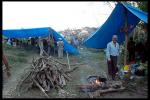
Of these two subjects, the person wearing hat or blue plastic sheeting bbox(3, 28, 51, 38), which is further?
blue plastic sheeting bbox(3, 28, 51, 38)

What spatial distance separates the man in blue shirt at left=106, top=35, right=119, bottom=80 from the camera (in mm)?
11156

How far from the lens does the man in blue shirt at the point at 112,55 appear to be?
1116 centimetres

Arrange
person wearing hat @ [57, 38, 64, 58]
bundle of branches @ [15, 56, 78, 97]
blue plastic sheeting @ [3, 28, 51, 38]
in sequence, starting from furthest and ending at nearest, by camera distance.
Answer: blue plastic sheeting @ [3, 28, 51, 38] → person wearing hat @ [57, 38, 64, 58] → bundle of branches @ [15, 56, 78, 97]

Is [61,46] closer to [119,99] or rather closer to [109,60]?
[109,60]

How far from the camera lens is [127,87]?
976cm

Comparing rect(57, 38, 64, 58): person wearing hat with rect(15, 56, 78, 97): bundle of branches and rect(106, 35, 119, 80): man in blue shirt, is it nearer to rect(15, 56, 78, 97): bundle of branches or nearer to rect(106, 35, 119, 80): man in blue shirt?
rect(15, 56, 78, 97): bundle of branches

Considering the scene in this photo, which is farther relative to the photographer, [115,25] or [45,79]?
[115,25]

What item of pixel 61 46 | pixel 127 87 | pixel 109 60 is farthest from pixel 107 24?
pixel 61 46

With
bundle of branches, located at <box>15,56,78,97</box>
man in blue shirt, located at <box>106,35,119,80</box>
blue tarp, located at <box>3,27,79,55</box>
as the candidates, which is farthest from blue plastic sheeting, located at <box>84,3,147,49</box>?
blue tarp, located at <box>3,27,79,55</box>

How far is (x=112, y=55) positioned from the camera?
1127 centimetres

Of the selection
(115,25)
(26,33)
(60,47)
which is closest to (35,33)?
(26,33)

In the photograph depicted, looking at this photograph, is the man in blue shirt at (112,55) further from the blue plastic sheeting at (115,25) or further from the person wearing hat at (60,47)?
the person wearing hat at (60,47)

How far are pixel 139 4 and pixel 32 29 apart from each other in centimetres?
984

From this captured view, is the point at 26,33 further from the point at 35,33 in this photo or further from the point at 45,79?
the point at 45,79
